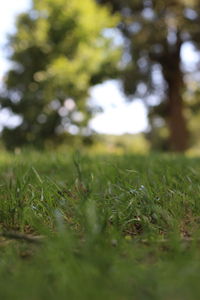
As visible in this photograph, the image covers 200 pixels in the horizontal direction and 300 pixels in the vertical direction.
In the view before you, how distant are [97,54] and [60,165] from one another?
10426 millimetres

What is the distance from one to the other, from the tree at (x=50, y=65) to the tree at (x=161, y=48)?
2547 mm

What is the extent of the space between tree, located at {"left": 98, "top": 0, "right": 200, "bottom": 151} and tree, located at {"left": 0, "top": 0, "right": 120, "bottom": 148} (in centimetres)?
255

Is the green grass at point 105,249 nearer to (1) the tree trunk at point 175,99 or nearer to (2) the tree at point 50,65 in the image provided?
(2) the tree at point 50,65

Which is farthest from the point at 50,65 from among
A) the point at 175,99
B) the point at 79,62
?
the point at 175,99

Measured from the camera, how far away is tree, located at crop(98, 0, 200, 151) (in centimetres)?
1409

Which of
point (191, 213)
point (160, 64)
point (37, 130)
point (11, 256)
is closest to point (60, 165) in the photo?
point (191, 213)

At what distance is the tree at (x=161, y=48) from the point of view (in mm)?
14086

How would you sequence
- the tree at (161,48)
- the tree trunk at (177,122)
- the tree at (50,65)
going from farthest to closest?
the tree trunk at (177,122) < the tree at (161,48) < the tree at (50,65)

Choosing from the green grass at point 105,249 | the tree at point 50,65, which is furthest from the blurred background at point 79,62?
the green grass at point 105,249

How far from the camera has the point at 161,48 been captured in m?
16.1

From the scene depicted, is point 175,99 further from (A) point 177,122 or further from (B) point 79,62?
(B) point 79,62

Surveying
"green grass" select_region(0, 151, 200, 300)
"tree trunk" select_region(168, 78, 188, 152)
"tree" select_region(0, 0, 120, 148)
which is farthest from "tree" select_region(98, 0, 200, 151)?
"green grass" select_region(0, 151, 200, 300)

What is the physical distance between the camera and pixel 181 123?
52.4 ft

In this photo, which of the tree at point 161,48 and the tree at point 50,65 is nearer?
the tree at point 50,65
